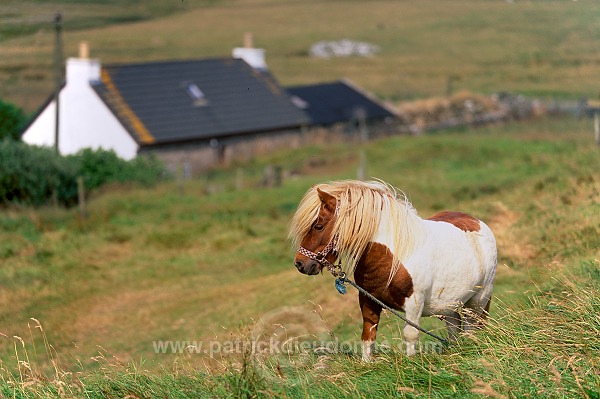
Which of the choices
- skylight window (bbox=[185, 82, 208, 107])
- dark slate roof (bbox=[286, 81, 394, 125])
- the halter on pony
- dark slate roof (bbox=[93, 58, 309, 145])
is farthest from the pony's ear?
dark slate roof (bbox=[286, 81, 394, 125])

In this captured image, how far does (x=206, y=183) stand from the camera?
35.0 metres

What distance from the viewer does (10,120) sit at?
148 feet

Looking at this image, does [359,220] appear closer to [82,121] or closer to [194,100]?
[82,121]

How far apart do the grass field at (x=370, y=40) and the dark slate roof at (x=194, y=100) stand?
24.7 ft

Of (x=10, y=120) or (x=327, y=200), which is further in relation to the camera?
(x=10, y=120)

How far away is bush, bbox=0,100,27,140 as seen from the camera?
1756 inches

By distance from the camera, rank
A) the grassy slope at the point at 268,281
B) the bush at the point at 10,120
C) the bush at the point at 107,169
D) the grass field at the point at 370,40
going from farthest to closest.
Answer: the grass field at the point at 370,40 < the bush at the point at 10,120 < the bush at the point at 107,169 < the grassy slope at the point at 268,281

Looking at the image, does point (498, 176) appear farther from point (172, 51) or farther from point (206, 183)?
point (172, 51)

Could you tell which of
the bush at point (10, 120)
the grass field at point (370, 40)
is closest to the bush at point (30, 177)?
the bush at point (10, 120)

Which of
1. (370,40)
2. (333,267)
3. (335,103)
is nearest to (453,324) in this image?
(333,267)

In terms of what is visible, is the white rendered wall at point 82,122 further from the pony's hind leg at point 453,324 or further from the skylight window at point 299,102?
the pony's hind leg at point 453,324

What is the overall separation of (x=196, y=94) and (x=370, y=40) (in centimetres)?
6628

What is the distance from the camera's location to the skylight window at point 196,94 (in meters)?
45.8

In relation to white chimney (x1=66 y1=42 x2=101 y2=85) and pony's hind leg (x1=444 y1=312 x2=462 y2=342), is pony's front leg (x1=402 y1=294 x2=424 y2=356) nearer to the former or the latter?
pony's hind leg (x1=444 y1=312 x2=462 y2=342)
